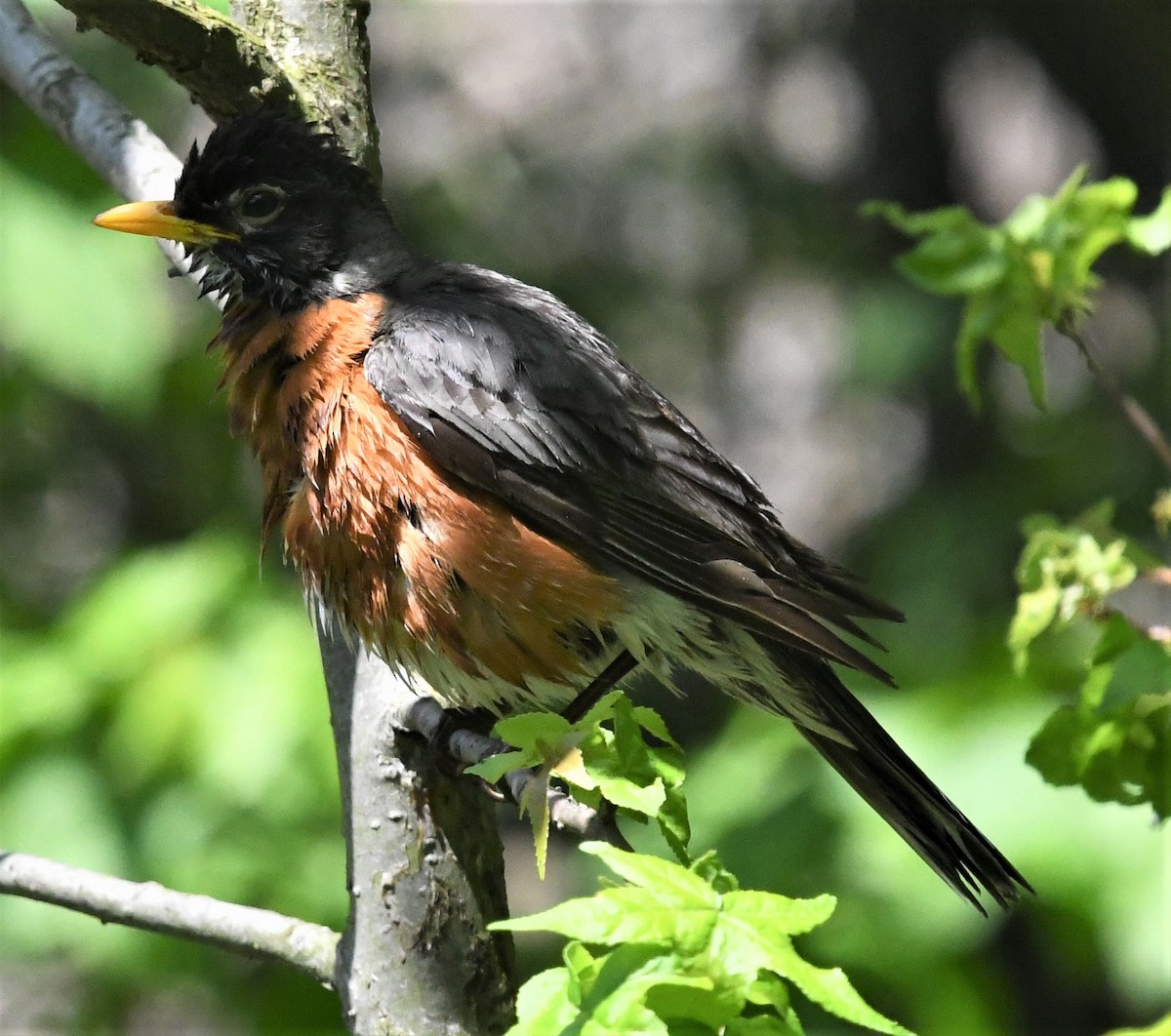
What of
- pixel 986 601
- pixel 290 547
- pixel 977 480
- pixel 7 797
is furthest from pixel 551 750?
pixel 977 480

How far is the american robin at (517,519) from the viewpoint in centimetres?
281

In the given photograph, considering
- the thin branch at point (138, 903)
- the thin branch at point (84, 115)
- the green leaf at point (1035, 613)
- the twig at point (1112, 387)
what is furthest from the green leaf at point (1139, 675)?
the thin branch at point (84, 115)

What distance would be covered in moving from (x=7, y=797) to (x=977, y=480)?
13.4 feet

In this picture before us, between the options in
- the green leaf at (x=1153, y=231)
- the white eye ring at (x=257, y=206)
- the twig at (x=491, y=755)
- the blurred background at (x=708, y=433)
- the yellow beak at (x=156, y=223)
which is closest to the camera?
the twig at (x=491, y=755)

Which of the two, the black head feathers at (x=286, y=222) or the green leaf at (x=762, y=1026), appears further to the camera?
the black head feathers at (x=286, y=222)

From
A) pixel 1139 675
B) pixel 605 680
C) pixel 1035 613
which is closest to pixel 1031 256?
pixel 1035 613

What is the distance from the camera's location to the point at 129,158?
10.2ft

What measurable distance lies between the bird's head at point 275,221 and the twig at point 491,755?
39.8 inches

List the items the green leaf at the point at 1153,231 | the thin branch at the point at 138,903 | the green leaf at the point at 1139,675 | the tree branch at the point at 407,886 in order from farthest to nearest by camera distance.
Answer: the green leaf at the point at 1153,231 < the tree branch at the point at 407,886 < the thin branch at the point at 138,903 < the green leaf at the point at 1139,675

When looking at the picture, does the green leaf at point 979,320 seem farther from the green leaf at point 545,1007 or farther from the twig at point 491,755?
the green leaf at point 545,1007

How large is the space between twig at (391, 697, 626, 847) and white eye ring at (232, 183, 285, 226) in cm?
120

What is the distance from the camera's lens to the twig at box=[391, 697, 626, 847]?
6.76 ft

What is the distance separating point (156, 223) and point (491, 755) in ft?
4.70

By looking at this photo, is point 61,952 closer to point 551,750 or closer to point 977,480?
point 551,750
